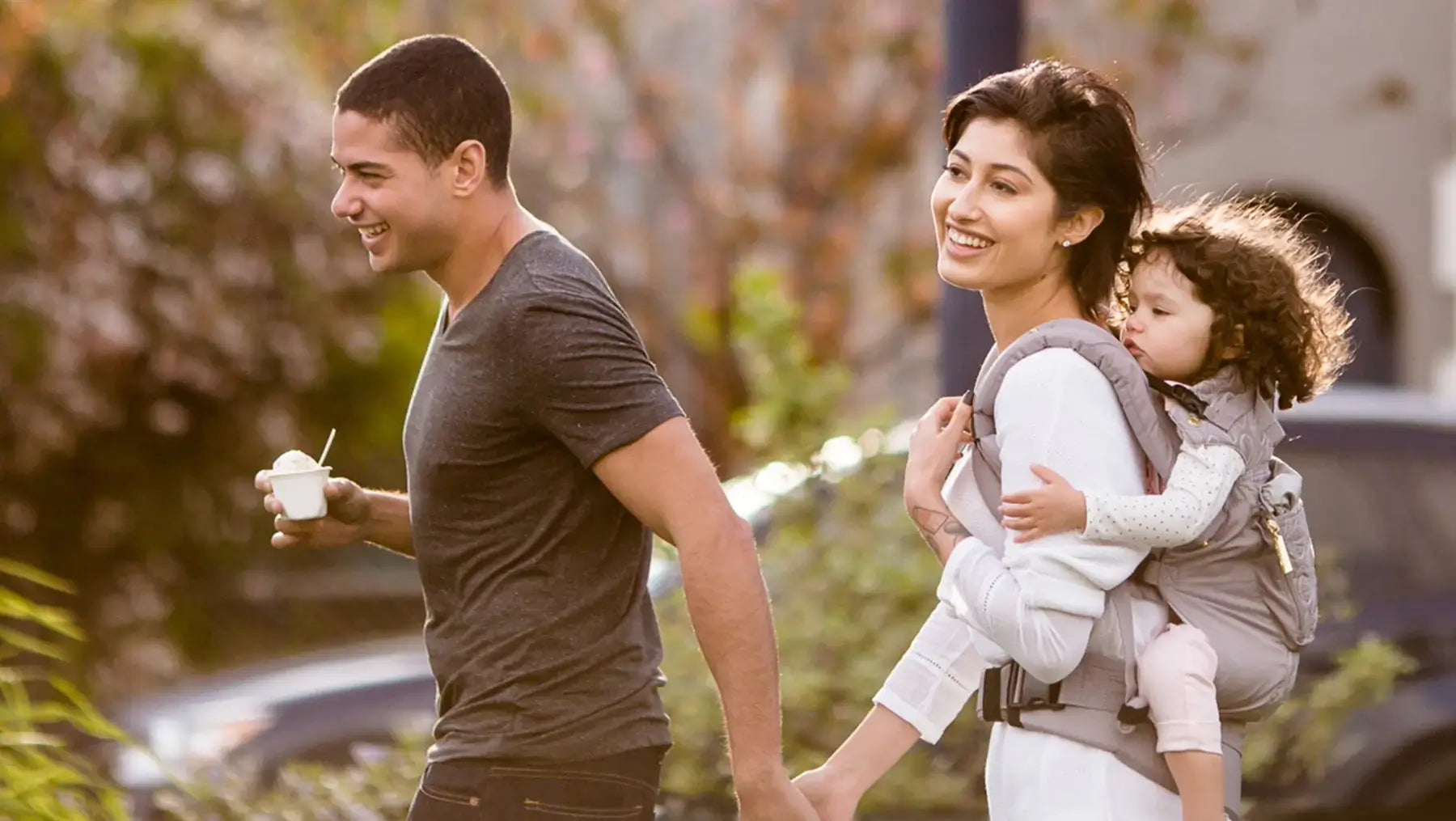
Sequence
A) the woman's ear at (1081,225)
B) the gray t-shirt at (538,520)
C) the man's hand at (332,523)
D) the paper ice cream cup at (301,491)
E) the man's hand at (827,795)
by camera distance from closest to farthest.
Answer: the woman's ear at (1081,225) < the gray t-shirt at (538,520) < the man's hand at (827,795) < the paper ice cream cup at (301,491) < the man's hand at (332,523)

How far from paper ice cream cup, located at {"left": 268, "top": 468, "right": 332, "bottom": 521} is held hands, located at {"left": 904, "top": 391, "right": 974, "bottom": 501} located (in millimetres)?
921

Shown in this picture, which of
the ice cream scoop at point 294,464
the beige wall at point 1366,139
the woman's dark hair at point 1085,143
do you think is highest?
the beige wall at point 1366,139


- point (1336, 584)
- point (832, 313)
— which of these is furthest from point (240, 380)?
point (1336, 584)

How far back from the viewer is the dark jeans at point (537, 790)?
9.89 feet

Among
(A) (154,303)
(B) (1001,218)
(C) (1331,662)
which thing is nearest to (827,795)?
(B) (1001,218)

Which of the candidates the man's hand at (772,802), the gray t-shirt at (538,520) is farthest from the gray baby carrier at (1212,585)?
the gray t-shirt at (538,520)

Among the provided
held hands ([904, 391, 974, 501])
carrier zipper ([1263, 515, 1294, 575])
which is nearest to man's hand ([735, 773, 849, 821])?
held hands ([904, 391, 974, 501])

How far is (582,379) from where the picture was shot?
297 centimetres

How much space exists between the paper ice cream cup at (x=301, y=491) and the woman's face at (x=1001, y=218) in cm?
104

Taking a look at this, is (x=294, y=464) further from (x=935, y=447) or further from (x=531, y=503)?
(x=935, y=447)

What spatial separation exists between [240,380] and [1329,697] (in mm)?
6520

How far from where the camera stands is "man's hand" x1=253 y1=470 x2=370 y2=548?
11.0ft

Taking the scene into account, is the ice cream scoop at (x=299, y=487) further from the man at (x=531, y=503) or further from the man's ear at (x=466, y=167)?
the man's ear at (x=466, y=167)

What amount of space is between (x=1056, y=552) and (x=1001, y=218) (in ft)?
1.55
